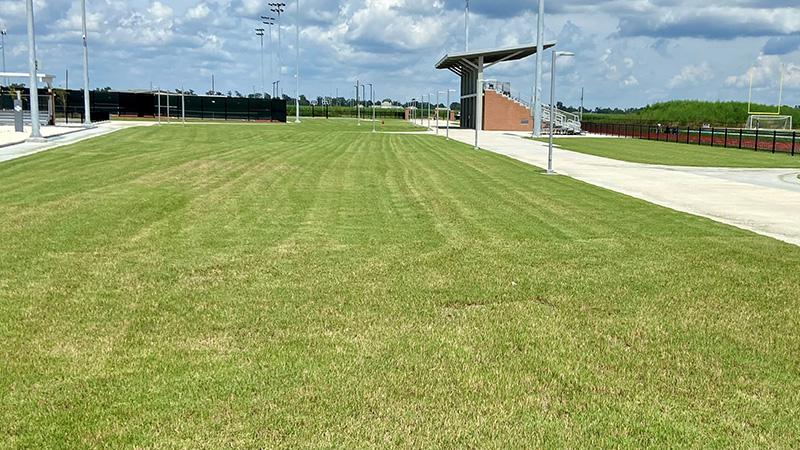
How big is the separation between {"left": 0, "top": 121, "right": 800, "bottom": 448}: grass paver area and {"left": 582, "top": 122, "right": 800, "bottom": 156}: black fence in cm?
3172

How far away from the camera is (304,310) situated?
6973 mm

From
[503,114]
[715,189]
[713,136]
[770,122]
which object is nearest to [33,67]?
[715,189]

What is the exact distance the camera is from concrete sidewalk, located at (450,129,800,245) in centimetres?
1365

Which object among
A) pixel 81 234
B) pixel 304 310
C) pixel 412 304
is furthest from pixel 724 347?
pixel 81 234

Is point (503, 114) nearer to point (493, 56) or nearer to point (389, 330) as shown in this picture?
point (493, 56)

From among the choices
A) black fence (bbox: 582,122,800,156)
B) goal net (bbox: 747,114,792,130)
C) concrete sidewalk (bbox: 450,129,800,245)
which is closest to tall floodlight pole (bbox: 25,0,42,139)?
concrete sidewalk (bbox: 450,129,800,245)

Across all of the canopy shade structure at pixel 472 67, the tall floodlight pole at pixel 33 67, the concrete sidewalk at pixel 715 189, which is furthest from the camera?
the canopy shade structure at pixel 472 67

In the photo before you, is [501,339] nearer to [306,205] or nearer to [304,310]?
[304,310]

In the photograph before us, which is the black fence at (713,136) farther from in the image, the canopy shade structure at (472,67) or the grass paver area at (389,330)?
the grass paver area at (389,330)

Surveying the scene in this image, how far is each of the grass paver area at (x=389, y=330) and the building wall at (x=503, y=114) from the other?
69.0 meters

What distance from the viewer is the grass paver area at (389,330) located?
455cm

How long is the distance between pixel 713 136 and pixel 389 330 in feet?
151

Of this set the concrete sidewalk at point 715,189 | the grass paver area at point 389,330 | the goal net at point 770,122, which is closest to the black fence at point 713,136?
the concrete sidewalk at point 715,189

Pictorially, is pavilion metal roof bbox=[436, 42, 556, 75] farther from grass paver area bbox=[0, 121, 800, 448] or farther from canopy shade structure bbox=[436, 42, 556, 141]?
grass paver area bbox=[0, 121, 800, 448]
